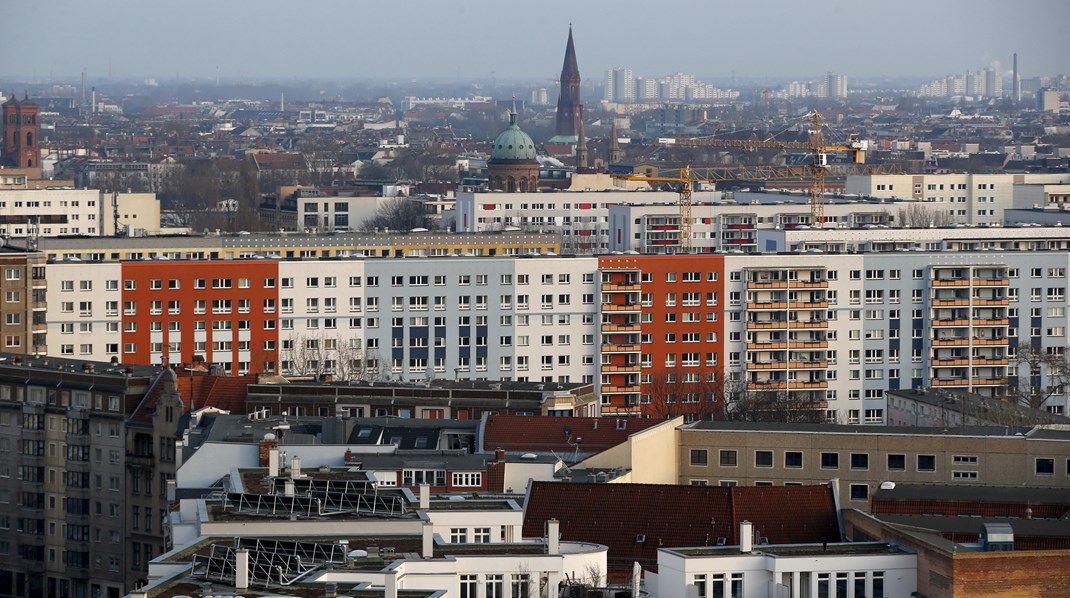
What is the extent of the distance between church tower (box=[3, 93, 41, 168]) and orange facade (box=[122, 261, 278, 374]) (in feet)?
327

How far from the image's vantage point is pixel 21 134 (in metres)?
161

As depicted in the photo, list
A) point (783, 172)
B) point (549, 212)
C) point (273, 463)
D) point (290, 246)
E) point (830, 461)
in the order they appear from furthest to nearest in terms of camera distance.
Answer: point (783, 172), point (549, 212), point (290, 246), point (830, 461), point (273, 463)

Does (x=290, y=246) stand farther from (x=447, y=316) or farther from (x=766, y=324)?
(x=766, y=324)

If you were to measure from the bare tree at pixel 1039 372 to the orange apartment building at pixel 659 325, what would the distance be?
22.2 feet

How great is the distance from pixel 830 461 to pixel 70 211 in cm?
6660

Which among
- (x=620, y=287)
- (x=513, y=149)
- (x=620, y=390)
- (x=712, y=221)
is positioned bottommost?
(x=620, y=390)

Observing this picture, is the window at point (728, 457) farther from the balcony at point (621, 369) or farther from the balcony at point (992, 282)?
the balcony at point (992, 282)

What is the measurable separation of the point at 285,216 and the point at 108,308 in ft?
177

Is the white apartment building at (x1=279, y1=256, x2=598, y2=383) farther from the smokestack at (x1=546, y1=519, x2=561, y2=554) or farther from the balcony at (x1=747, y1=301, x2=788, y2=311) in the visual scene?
the smokestack at (x1=546, y1=519, x2=561, y2=554)

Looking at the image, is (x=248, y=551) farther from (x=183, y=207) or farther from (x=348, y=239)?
(x=183, y=207)

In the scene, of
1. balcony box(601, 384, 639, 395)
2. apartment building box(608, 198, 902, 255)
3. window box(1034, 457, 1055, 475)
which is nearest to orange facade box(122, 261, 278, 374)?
balcony box(601, 384, 639, 395)

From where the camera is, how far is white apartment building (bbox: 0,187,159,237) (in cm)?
10050

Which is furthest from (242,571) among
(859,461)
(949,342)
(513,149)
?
(513,149)

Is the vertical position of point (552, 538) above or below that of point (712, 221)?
below
